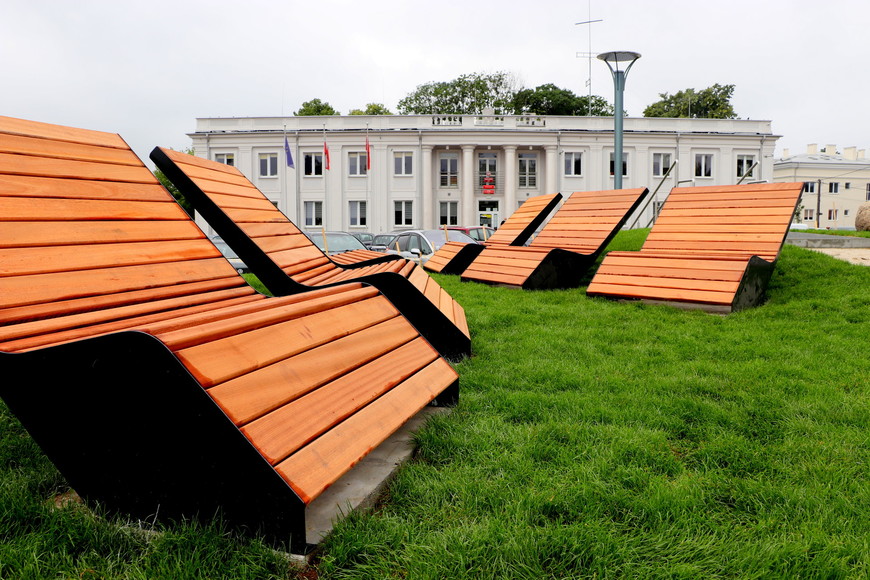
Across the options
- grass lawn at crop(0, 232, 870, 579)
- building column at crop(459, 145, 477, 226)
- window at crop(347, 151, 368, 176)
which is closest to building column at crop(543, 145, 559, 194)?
building column at crop(459, 145, 477, 226)

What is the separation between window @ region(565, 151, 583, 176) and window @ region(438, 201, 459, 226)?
8.29 m

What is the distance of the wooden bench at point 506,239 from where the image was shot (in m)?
11.3

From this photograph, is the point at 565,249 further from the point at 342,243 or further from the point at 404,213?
the point at 404,213

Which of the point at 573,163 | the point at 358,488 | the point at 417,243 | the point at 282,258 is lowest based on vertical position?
the point at 358,488

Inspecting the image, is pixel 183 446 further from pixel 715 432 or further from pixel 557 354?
pixel 557 354

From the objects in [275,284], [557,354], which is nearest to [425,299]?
[557,354]

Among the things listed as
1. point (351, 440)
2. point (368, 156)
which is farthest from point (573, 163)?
point (351, 440)

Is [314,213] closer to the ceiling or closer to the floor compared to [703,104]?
closer to the floor

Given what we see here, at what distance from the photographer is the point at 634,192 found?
9648mm

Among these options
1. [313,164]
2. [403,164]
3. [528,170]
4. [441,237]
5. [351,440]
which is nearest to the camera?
[351,440]

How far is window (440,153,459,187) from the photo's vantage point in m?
40.9

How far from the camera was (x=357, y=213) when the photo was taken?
3981cm

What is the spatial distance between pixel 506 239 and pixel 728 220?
4.67 m

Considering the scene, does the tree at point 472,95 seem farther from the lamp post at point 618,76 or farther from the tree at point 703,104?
the lamp post at point 618,76
